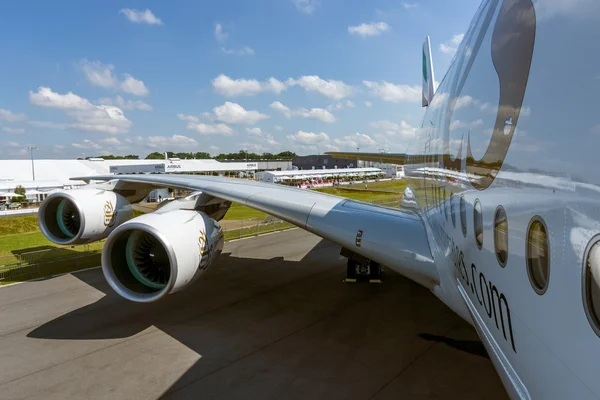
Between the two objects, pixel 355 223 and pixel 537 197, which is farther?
pixel 355 223

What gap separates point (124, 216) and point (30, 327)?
11.1 ft

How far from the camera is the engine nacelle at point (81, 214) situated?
30.6 feet

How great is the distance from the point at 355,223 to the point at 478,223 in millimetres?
3424

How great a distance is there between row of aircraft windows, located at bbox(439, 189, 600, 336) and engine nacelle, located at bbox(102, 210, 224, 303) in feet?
15.9

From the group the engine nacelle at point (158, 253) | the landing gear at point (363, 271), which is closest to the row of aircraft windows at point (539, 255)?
the engine nacelle at point (158, 253)

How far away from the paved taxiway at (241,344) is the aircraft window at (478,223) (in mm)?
3367

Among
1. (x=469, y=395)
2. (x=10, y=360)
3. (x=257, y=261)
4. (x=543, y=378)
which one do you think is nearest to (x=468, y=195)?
(x=543, y=378)

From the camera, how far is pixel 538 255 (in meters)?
1.96

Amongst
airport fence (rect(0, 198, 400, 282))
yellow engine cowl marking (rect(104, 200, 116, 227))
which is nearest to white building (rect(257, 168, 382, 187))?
airport fence (rect(0, 198, 400, 282))

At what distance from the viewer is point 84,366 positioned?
624 centimetres

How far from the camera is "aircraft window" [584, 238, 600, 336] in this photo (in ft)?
4.82

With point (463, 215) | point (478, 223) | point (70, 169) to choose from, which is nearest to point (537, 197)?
point (478, 223)

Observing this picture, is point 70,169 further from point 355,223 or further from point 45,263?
point 355,223

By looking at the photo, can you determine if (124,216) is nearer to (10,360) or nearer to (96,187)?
(96,187)
